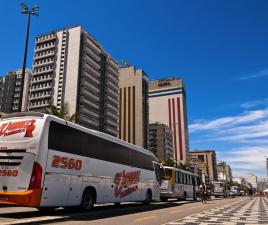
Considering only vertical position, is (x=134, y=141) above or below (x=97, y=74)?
below

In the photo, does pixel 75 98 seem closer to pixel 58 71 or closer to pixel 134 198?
pixel 58 71

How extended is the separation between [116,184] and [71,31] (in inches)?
3568

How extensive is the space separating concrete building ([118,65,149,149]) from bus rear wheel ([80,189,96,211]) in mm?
120404

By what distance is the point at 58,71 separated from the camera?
9769cm

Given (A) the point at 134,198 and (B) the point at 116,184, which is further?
(A) the point at 134,198

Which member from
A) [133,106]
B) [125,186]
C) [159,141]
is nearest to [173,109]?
[159,141]

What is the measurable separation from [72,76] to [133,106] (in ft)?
168

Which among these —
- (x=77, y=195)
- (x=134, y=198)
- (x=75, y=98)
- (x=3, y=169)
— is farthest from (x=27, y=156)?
(x=75, y=98)

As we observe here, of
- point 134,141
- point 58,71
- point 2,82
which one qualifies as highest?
point 2,82

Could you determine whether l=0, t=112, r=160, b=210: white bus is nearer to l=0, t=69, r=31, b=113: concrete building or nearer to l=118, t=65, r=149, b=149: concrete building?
l=0, t=69, r=31, b=113: concrete building

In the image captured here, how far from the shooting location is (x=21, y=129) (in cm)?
1170

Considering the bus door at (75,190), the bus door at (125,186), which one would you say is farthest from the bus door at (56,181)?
the bus door at (125,186)

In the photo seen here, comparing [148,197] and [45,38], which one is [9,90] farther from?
[148,197]

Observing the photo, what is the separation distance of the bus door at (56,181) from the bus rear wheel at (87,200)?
1.39 m
